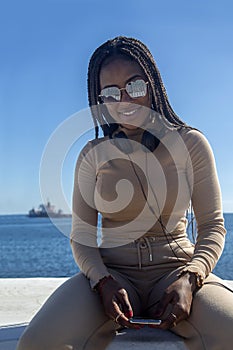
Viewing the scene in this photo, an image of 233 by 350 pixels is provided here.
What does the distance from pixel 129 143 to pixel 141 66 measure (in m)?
0.30

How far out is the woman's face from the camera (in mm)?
2139

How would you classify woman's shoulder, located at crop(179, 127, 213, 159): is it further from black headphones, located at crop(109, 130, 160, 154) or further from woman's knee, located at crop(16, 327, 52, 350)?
woman's knee, located at crop(16, 327, 52, 350)

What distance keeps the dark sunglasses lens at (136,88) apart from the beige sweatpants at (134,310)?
1.83ft

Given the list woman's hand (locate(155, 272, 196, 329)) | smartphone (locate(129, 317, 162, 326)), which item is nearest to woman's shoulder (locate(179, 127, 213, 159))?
woman's hand (locate(155, 272, 196, 329))

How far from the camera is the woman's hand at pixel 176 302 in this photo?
1.73m

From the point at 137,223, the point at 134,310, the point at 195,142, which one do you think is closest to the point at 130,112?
the point at 195,142

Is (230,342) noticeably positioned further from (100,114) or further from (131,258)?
(100,114)

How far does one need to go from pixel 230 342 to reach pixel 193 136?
778 mm

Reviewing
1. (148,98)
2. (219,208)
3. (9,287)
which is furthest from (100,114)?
(9,287)

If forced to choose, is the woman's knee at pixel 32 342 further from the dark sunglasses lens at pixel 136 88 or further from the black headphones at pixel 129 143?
the dark sunglasses lens at pixel 136 88

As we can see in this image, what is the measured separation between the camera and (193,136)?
2.11 m

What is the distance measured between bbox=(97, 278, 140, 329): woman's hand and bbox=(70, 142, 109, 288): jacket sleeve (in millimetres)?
98

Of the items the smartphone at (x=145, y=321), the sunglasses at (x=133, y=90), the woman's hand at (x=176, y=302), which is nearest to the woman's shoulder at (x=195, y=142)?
the sunglasses at (x=133, y=90)

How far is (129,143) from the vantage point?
219cm
